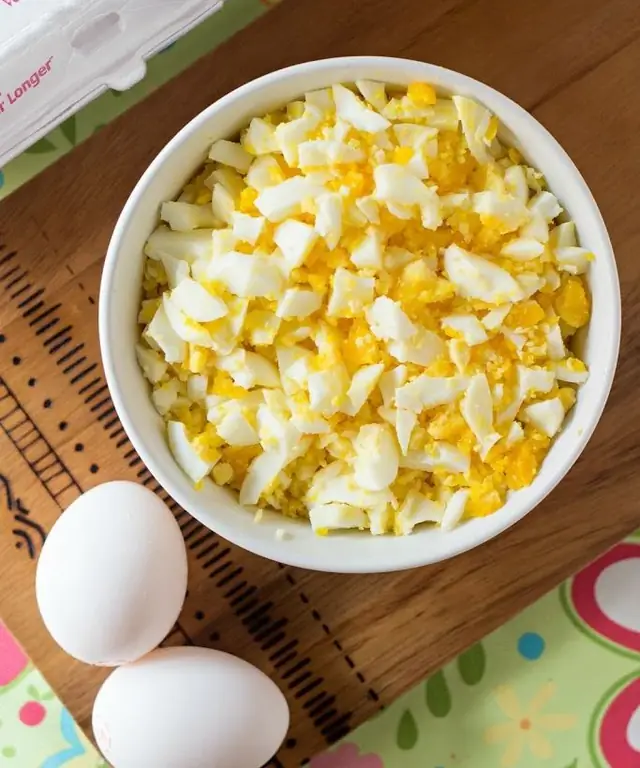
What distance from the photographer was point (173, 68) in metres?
0.92

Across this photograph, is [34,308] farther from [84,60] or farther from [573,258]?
[573,258]

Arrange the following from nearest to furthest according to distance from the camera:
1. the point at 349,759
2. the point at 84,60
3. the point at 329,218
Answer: the point at 329,218 < the point at 84,60 < the point at 349,759

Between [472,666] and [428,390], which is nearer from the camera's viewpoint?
[428,390]


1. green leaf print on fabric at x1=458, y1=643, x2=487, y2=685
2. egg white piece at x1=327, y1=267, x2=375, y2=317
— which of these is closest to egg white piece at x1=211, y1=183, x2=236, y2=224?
egg white piece at x1=327, y1=267, x2=375, y2=317

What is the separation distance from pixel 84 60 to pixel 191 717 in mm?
585

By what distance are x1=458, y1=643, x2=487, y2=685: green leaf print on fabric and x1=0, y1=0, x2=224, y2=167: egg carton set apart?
2.17ft

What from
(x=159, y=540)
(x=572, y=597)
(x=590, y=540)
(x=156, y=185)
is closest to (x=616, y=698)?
(x=572, y=597)

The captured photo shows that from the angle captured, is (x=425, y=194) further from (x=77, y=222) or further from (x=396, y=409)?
(x=77, y=222)

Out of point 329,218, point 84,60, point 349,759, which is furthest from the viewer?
point 349,759

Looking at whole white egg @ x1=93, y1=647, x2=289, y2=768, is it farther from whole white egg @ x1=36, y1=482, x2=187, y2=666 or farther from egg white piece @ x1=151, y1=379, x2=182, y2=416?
egg white piece @ x1=151, y1=379, x2=182, y2=416

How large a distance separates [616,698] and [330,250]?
1.98ft

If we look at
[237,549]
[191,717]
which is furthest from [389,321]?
[191,717]

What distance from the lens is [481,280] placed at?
0.75 metres

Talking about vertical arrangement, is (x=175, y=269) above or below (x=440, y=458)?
above
